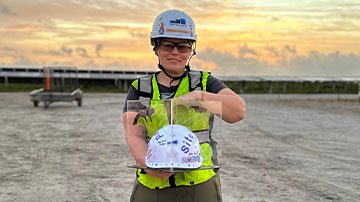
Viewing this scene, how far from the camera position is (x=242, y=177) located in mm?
7352

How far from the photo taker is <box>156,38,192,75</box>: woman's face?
234cm

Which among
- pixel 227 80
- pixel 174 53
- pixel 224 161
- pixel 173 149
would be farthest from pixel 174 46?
pixel 227 80

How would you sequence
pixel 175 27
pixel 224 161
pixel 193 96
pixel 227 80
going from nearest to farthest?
pixel 193 96, pixel 175 27, pixel 224 161, pixel 227 80

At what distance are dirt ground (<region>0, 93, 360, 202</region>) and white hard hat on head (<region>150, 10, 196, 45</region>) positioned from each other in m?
1.76

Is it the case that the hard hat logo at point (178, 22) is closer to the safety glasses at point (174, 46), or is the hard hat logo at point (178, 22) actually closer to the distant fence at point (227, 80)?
the safety glasses at point (174, 46)

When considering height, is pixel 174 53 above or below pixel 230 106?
above

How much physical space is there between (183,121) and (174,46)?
415 mm

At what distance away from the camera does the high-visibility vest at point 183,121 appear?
2.18 metres

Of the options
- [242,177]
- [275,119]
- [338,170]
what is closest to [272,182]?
[242,177]

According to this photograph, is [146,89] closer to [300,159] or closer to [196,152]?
[196,152]

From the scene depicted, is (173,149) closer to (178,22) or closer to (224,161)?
(178,22)

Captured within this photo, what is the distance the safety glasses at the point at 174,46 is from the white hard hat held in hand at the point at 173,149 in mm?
455

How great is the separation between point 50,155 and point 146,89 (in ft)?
23.7

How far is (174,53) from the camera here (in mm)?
2352
